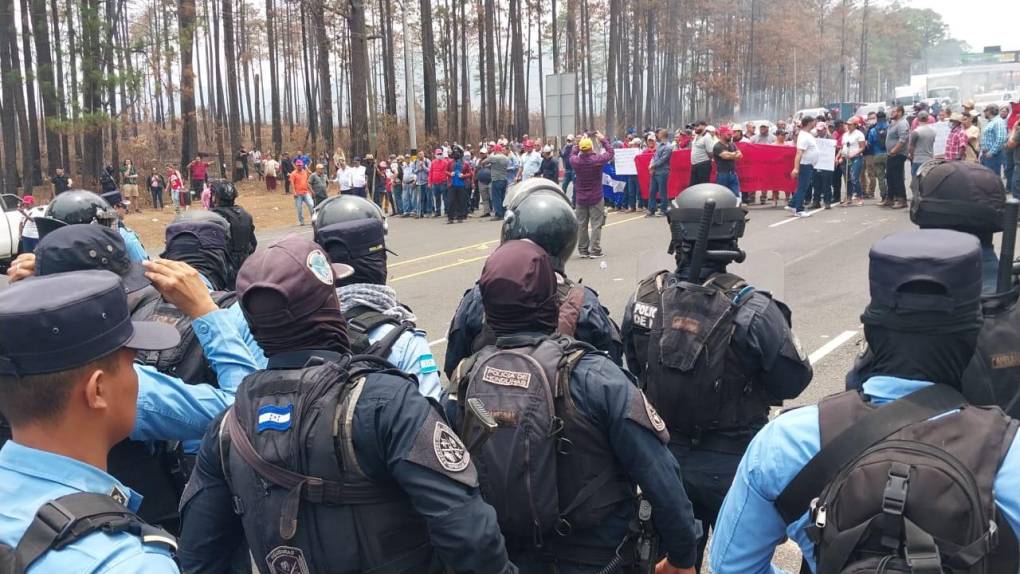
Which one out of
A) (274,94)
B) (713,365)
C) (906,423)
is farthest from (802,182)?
(274,94)

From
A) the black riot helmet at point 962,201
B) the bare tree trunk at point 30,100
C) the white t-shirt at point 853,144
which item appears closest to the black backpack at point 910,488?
the black riot helmet at point 962,201

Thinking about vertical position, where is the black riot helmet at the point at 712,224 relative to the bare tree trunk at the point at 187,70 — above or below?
below

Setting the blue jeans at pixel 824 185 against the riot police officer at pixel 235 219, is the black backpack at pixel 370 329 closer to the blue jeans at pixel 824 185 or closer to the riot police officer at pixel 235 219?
the riot police officer at pixel 235 219

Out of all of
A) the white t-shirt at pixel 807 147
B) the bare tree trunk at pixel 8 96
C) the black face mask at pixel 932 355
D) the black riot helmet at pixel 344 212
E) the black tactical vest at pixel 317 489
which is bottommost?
the black tactical vest at pixel 317 489

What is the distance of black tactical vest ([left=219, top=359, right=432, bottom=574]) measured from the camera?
7.07 feet

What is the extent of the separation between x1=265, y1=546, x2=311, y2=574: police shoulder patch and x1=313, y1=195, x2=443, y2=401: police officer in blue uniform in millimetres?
706

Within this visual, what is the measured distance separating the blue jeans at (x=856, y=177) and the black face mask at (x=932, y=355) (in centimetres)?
1755

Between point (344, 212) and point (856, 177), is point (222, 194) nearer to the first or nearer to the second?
point (344, 212)

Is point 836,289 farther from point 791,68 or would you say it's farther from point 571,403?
point 791,68

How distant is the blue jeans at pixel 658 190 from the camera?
18.4m

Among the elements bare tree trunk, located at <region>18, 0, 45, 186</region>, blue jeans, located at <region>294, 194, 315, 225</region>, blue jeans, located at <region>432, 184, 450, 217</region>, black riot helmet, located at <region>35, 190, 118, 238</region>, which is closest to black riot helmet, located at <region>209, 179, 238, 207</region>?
black riot helmet, located at <region>35, 190, 118, 238</region>

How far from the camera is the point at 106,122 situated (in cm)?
2948

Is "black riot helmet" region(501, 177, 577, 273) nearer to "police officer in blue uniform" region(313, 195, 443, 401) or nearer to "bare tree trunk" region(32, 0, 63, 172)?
"police officer in blue uniform" region(313, 195, 443, 401)

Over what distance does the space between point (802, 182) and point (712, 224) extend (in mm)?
14886
